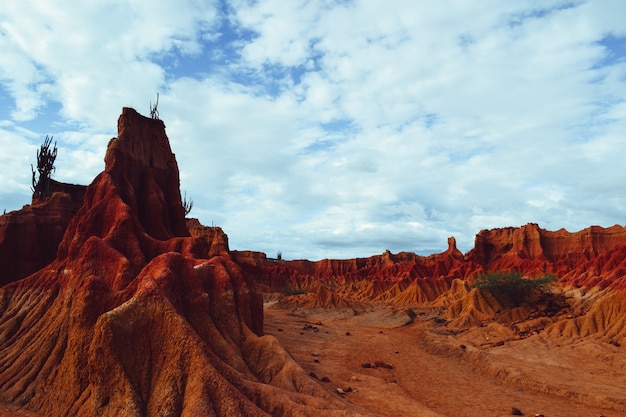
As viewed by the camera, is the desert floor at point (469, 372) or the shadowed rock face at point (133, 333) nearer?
the shadowed rock face at point (133, 333)

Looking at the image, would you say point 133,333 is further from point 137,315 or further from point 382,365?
point 382,365

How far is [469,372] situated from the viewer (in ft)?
79.3

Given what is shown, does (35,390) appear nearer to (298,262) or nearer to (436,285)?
(436,285)

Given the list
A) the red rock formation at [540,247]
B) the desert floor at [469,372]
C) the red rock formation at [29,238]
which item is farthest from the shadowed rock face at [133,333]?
the red rock formation at [540,247]

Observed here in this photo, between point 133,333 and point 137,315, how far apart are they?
1.83ft

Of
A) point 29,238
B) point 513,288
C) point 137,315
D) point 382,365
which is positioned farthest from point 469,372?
point 29,238

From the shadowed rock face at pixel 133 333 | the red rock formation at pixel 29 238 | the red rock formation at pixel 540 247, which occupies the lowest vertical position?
the shadowed rock face at pixel 133 333

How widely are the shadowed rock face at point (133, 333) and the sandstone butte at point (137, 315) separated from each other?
43mm

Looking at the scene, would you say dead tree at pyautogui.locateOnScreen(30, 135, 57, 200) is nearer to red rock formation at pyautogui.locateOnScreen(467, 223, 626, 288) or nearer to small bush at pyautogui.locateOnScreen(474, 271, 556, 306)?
small bush at pyautogui.locateOnScreen(474, 271, 556, 306)

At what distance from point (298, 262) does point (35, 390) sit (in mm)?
116115

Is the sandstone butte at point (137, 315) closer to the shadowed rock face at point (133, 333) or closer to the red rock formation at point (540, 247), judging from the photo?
the shadowed rock face at point (133, 333)

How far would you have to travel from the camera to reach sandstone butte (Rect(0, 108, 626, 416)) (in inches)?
486

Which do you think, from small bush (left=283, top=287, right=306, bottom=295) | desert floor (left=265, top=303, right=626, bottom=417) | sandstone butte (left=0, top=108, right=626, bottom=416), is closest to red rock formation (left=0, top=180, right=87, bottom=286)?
sandstone butte (left=0, top=108, right=626, bottom=416)

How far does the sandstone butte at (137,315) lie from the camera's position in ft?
40.5
